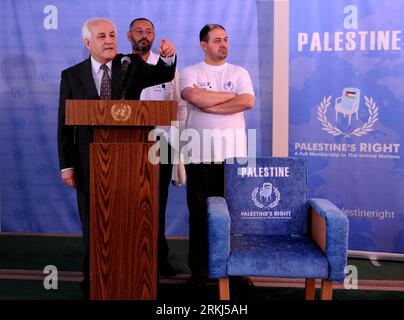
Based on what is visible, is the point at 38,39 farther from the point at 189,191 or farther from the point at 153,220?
Result: the point at 153,220

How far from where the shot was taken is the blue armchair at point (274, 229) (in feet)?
8.99

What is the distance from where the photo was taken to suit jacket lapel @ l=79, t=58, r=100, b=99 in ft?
10.8

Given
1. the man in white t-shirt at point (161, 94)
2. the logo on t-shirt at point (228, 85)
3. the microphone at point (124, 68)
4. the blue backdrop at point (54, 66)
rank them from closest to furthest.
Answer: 1. the microphone at point (124, 68)
2. the logo on t-shirt at point (228, 85)
3. the man in white t-shirt at point (161, 94)
4. the blue backdrop at point (54, 66)

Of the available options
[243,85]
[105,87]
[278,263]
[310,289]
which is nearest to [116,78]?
[105,87]

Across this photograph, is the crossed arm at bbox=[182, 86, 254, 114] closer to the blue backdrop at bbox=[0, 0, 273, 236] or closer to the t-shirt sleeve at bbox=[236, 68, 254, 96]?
the t-shirt sleeve at bbox=[236, 68, 254, 96]

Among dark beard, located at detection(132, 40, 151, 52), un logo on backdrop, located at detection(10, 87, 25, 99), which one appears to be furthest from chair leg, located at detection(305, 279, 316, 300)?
un logo on backdrop, located at detection(10, 87, 25, 99)

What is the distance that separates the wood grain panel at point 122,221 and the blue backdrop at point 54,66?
229cm

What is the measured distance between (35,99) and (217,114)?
2002mm

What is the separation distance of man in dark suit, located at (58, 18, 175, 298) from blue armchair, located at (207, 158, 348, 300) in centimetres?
75

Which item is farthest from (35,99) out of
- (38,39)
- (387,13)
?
(387,13)

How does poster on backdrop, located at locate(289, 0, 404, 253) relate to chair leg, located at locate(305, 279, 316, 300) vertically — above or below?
above

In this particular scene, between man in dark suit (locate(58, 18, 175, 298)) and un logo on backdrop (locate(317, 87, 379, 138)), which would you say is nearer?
man in dark suit (locate(58, 18, 175, 298))

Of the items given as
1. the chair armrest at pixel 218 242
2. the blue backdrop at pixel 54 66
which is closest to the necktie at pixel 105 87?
the chair armrest at pixel 218 242

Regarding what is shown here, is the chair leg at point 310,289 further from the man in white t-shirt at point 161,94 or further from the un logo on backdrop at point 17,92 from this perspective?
the un logo on backdrop at point 17,92
